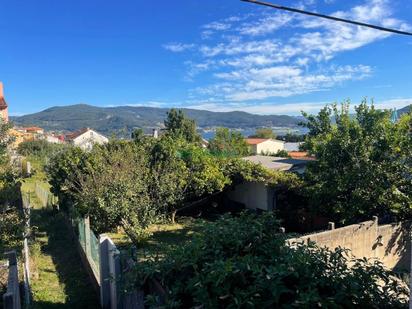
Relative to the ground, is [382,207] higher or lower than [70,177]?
lower

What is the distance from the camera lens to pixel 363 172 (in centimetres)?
1133

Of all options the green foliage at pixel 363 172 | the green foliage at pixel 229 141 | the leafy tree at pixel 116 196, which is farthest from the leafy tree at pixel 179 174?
the green foliage at pixel 229 141

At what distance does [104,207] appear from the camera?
11758 millimetres

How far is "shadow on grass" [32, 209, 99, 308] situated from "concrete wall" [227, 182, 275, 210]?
8564 millimetres

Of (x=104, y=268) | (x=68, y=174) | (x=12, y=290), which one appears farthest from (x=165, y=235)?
(x=12, y=290)

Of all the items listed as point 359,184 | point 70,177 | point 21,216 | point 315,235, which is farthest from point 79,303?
point 359,184

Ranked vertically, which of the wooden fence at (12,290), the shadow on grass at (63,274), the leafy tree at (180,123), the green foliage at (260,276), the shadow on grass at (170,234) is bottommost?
the shadow on grass at (170,234)

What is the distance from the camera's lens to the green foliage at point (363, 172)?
11.1 m

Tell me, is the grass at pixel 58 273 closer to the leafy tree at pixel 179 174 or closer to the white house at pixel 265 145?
the leafy tree at pixel 179 174

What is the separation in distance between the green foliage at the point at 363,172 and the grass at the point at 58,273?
7911mm

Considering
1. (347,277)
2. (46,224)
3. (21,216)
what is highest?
(347,277)

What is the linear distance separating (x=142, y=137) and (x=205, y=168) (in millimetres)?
3746

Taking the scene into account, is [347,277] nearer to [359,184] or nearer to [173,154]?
[359,184]

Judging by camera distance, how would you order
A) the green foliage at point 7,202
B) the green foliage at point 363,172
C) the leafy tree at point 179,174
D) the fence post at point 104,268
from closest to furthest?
the fence post at point 104,268, the green foliage at point 7,202, the green foliage at point 363,172, the leafy tree at point 179,174
